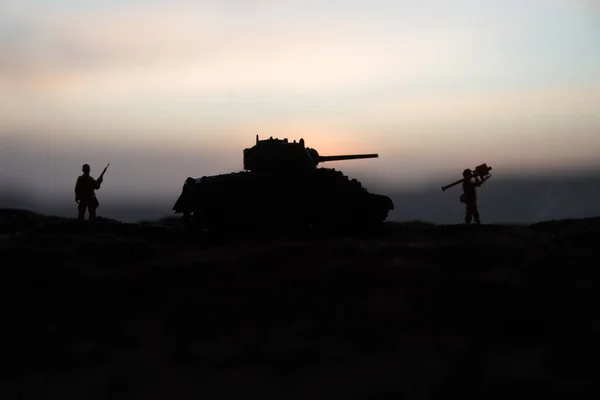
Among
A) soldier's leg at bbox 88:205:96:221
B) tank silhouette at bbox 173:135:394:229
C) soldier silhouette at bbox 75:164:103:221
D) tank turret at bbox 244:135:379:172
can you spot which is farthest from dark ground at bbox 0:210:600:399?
soldier's leg at bbox 88:205:96:221

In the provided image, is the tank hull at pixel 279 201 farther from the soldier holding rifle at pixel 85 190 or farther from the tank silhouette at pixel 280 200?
the soldier holding rifle at pixel 85 190

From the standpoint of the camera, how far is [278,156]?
15062 mm

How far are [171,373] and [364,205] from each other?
909cm

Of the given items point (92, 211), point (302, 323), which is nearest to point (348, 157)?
point (92, 211)

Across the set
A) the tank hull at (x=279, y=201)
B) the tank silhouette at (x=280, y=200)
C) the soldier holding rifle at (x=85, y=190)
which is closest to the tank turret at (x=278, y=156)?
the tank silhouette at (x=280, y=200)

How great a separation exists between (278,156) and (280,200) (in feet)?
7.88

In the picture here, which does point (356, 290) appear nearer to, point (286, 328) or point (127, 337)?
point (286, 328)

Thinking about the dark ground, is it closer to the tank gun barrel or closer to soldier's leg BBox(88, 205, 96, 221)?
soldier's leg BBox(88, 205, 96, 221)

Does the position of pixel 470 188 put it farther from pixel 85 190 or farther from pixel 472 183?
pixel 85 190

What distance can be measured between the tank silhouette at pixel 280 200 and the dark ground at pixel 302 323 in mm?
3434

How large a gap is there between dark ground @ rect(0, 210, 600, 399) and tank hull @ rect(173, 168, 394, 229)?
3.43m

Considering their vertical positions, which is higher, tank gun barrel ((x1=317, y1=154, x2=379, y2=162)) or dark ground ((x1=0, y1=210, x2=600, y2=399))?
tank gun barrel ((x1=317, y1=154, x2=379, y2=162))

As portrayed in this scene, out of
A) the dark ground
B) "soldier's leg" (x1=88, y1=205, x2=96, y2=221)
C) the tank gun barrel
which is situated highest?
the tank gun barrel

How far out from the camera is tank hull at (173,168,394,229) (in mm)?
12867
